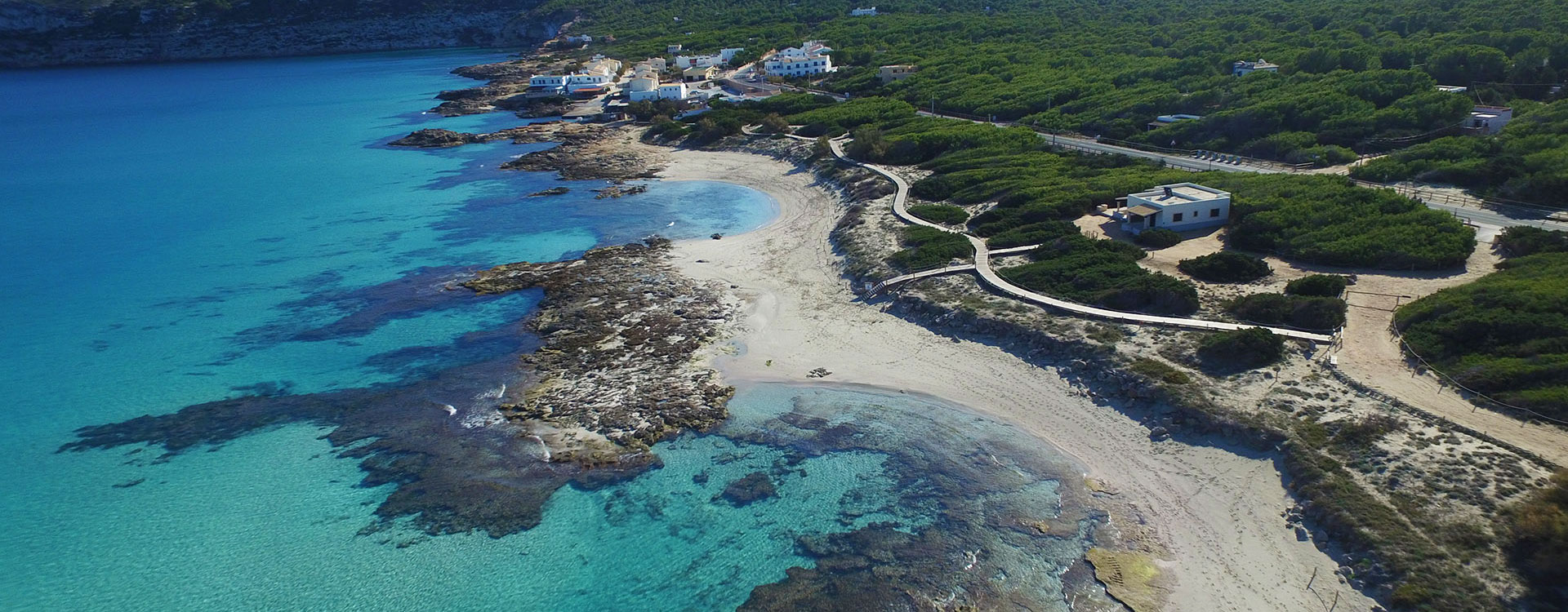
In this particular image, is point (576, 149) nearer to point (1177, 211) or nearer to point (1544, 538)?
point (1177, 211)

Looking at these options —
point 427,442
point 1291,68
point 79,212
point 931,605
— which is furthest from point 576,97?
point 931,605

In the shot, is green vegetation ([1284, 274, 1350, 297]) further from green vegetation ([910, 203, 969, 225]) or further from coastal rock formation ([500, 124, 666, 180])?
coastal rock formation ([500, 124, 666, 180])

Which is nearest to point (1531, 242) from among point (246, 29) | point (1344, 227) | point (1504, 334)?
point (1344, 227)

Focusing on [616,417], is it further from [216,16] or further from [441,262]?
[216,16]

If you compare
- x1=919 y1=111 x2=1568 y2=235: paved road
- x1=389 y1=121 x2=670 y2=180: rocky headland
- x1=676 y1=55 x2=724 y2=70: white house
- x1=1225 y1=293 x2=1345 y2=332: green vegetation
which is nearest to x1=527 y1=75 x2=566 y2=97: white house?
x1=676 y1=55 x2=724 y2=70: white house

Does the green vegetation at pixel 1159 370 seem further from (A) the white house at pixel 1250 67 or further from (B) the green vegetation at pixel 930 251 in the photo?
(A) the white house at pixel 1250 67

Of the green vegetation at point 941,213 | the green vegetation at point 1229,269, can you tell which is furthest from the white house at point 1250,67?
the green vegetation at point 1229,269
